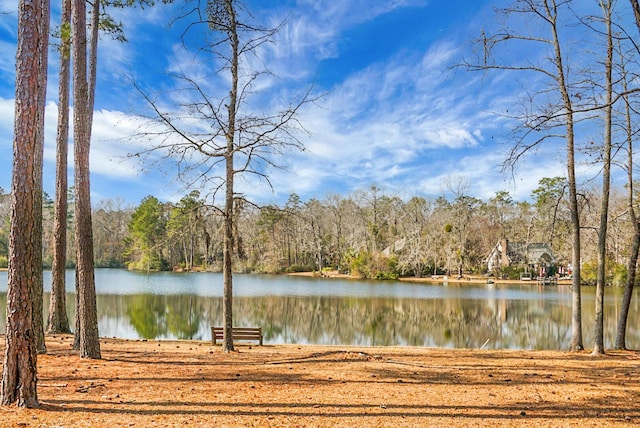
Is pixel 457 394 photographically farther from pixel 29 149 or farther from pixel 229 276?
pixel 29 149

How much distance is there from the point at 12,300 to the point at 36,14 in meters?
3.15

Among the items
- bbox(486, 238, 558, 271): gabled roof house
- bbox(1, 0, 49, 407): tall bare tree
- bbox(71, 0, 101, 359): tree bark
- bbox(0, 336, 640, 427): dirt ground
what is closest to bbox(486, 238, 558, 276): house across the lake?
bbox(486, 238, 558, 271): gabled roof house

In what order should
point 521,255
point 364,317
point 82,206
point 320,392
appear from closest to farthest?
point 320,392, point 82,206, point 364,317, point 521,255

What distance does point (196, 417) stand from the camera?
4.57m

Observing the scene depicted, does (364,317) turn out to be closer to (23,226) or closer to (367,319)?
(367,319)

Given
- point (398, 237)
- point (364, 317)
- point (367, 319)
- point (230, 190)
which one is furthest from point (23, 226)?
point (398, 237)

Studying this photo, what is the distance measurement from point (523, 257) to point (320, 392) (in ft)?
175

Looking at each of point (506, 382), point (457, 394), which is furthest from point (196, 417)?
point (506, 382)

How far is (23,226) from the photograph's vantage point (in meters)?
4.79

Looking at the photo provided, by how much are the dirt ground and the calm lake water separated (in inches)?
289

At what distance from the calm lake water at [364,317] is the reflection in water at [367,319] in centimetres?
4

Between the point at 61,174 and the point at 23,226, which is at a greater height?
the point at 61,174

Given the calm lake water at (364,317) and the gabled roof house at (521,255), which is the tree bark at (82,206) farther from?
the gabled roof house at (521,255)

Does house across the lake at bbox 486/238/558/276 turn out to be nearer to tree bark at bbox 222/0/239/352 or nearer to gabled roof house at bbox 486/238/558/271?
gabled roof house at bbox 486/238/558/271
